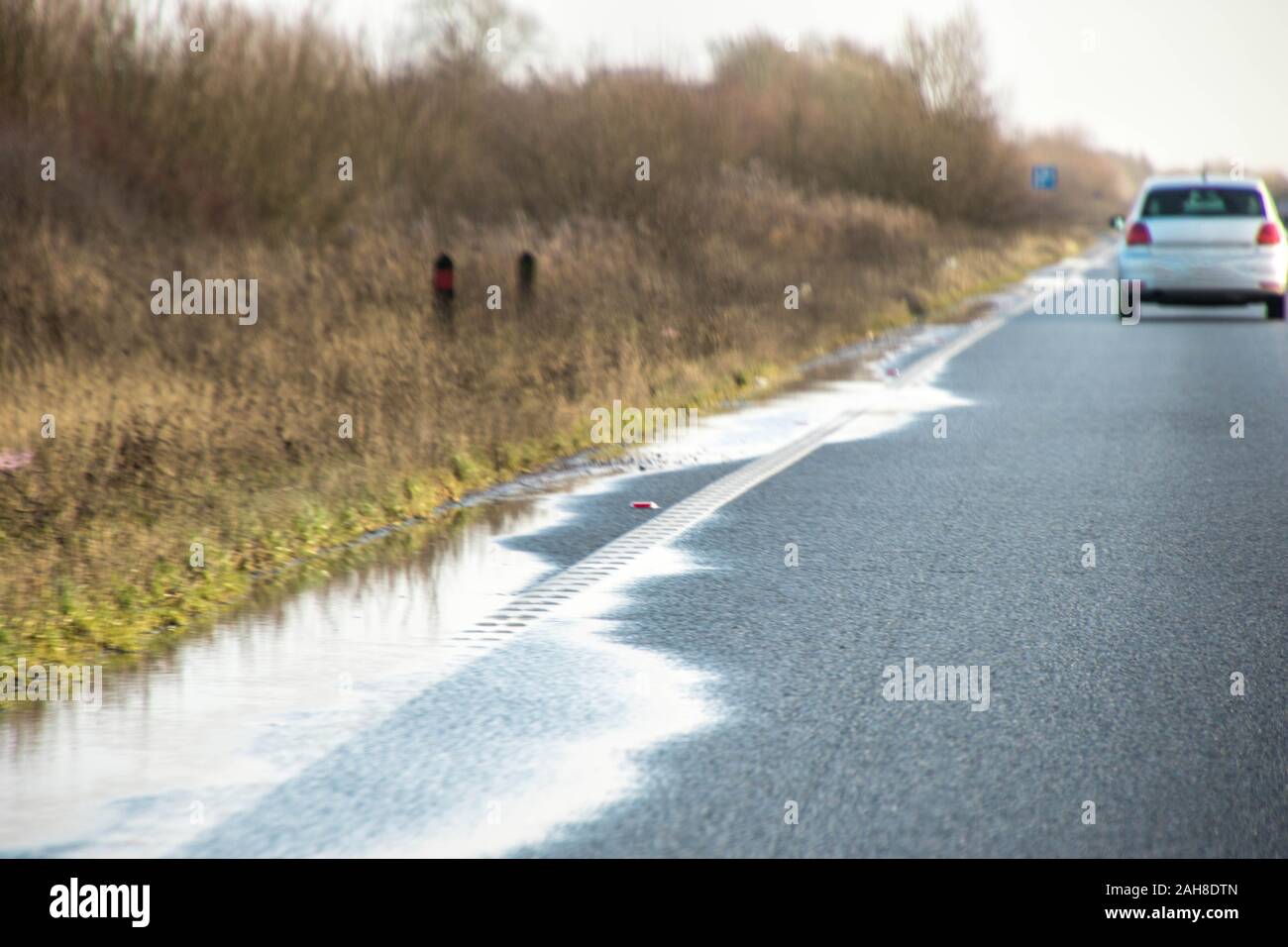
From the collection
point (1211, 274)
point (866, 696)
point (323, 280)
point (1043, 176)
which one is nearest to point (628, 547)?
point (866, 696)

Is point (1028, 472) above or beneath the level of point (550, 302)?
beneath

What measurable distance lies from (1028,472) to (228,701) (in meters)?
6.43

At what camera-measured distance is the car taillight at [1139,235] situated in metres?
22.9

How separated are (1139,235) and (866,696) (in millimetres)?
18596

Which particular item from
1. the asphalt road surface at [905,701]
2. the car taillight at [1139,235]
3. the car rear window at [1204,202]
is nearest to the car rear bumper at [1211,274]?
the car taillight at [1139,235]

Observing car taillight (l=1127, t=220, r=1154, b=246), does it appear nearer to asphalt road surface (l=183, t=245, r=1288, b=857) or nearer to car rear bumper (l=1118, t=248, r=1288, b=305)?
car rear bumper (l=1118, t=248, r=1288, b=305)

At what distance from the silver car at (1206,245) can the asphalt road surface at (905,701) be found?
40.7 ft

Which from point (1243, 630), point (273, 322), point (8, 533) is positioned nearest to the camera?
point (1243, 630)

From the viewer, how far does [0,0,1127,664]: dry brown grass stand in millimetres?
8984

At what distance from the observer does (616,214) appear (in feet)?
101

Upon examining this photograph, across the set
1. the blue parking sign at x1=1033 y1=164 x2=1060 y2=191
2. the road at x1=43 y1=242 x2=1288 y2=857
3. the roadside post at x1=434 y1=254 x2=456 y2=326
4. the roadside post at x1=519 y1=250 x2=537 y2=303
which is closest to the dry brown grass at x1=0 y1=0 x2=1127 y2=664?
the roadside post at x1=434 y1=254 x2=456 y2=326
